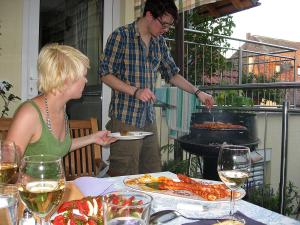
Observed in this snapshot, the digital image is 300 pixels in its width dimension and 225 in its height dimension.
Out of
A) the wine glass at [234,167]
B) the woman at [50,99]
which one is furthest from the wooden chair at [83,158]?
the wine glass at [234,167]

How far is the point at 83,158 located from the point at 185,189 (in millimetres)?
970

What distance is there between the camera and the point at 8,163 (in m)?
0.91

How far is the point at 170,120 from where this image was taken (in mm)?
3795

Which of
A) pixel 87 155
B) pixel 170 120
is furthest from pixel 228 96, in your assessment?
pixel 87 155

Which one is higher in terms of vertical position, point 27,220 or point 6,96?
point 6,96

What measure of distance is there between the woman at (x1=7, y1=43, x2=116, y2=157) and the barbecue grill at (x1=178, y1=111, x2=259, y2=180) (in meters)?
0.98

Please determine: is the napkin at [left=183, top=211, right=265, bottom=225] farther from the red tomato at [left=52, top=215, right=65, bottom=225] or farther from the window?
the window

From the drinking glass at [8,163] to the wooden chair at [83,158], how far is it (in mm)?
988

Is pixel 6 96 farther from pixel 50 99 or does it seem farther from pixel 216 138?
pixel 216 138

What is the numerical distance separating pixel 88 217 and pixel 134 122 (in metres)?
1.55

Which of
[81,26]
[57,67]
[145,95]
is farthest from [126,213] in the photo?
[81,26]

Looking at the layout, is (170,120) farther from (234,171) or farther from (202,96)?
(234,171)

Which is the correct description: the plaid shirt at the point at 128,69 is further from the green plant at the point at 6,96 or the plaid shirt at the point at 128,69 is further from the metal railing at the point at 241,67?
the metal railing at the point at 241,67

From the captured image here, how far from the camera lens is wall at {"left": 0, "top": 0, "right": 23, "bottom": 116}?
3619mm
